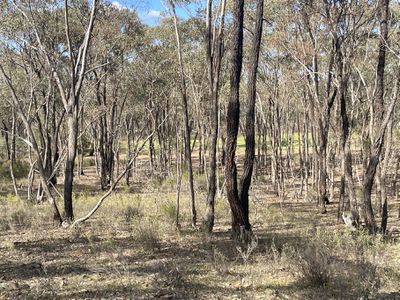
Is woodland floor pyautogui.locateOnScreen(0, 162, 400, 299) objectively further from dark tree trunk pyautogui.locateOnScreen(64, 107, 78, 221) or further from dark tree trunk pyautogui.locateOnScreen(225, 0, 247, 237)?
dark tree trunk pyautogui.locateOnScreen(64, 107, 78, 221)

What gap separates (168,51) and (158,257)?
15101 millimetres

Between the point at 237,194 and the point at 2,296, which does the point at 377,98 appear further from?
the point at 2,296

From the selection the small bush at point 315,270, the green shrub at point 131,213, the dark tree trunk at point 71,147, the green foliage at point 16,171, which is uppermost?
the dark tree trunk at point 71,147

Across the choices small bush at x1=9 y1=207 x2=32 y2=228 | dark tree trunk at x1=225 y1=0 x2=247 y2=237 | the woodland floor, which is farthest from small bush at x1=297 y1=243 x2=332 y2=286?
small bush at x1=9 y1=207 x2=32 y2=228

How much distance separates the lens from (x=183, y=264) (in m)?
A: 5.84

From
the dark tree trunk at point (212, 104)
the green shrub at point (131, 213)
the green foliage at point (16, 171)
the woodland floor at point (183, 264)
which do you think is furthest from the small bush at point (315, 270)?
the green foliage at point (16, 171)

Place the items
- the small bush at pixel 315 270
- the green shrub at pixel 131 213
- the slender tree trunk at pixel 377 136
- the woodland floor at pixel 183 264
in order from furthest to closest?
1. the green shrub at pixel 131 213
2. the slender tree trunk at pixel 377 136
3. the small bush at pixel 315 270
4. the woodland floor at pixel 183 264

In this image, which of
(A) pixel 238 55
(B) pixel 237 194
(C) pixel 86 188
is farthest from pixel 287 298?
(C) pixel 86 188

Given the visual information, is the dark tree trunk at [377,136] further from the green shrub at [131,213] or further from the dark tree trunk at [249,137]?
the green shrub at [131,213]

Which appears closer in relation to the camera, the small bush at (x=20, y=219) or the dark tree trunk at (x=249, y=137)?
the dark tree trunk at (x=249, y=137)

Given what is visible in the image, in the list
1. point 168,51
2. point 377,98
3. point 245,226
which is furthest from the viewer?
point 168,51

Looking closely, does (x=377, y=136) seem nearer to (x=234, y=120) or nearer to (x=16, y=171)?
(x=234, y=120)

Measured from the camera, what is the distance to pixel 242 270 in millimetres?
5527

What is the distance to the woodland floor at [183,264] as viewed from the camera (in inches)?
182
